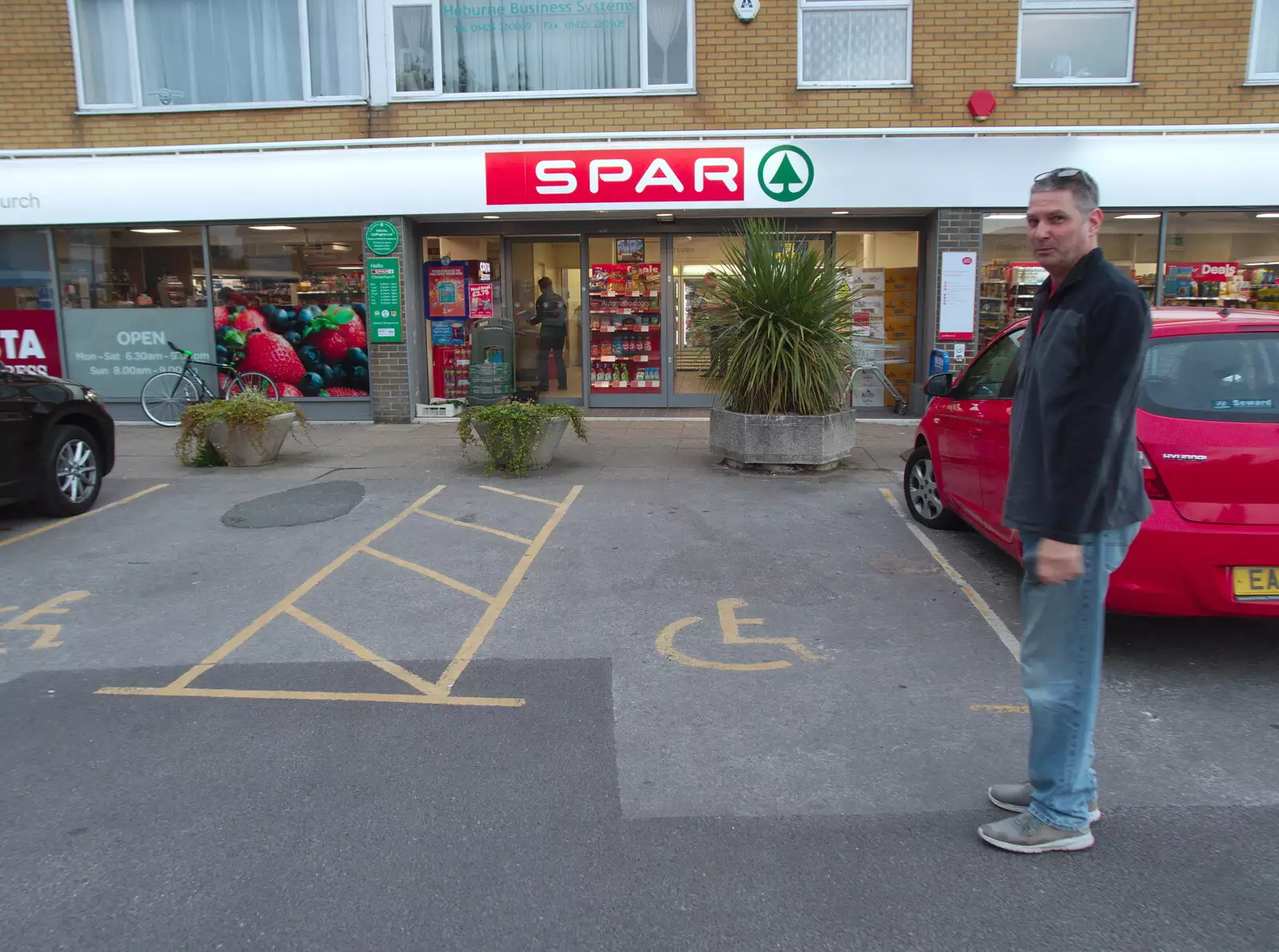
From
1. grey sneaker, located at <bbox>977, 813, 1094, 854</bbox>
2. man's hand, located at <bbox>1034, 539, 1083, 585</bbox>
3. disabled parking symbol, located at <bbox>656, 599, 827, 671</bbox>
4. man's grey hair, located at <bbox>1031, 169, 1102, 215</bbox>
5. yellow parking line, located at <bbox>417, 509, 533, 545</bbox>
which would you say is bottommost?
disabled parking symbol, located at <bbox>656, 599, 827, 671</bbox>

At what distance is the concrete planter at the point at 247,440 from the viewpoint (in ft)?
32.3

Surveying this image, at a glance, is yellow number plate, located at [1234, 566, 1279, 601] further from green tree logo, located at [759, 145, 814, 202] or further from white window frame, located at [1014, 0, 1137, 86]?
white window frame, located at [1014, 0, 1137, 86]

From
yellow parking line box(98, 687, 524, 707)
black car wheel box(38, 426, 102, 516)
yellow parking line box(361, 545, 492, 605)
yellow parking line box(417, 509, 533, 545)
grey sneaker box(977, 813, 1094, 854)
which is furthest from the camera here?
black car wheel box(38, 426, 102, 516)

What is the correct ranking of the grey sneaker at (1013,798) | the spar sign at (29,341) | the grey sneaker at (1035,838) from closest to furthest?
1. the grey sneaker at (1035,838)
2. the grey sneaker at (1013,798)
3. the spar sign at (29,341)

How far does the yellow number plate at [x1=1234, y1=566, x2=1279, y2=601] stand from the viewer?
Result: 13.8 feet

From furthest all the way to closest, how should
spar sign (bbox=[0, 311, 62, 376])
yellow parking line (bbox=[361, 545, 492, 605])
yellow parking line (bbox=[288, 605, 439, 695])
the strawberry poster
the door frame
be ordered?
1. the door frame
2. spar sign (bbox=[0, 311, 62, 376])
3. the strawberry poster
4. yellow parking line (bbox=[361, 545, 492, 605])
5. yellow parking line (bbox=[288, 605, 439, 695])

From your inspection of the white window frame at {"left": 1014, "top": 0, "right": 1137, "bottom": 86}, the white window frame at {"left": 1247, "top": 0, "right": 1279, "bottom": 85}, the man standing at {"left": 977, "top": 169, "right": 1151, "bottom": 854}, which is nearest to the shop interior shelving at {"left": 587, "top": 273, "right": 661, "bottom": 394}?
the white window frame at {"left": 1014, "top": 0, "right": 1137, "bottom": 86}

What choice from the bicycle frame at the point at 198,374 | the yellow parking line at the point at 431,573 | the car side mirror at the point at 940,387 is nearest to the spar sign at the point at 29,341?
the bicycle frame at the point at 198,374

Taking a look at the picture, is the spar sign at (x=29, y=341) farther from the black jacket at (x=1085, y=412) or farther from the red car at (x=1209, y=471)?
the black jacket at (x=1085, y=412)

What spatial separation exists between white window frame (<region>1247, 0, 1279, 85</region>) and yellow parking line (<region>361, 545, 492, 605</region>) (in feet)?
38.6

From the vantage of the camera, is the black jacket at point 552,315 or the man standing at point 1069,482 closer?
the man standing at point 1069,482

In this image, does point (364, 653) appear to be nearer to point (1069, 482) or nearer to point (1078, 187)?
point (1069, 482)

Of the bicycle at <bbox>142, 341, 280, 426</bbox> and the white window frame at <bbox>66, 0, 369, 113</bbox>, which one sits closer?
the white window frame at <bbox>66, 0, 369, 113</bbox>

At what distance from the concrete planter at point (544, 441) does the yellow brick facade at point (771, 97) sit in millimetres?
4964
